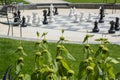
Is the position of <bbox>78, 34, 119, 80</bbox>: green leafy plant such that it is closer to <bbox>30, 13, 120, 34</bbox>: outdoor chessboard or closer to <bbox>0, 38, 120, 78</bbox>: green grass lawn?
<bbox>0, 38, 120, 78</bbox>: green grass lawn

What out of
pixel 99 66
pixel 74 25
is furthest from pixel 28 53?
pixel 74 25

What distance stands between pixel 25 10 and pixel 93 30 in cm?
921

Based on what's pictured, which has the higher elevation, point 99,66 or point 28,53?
point 99,66

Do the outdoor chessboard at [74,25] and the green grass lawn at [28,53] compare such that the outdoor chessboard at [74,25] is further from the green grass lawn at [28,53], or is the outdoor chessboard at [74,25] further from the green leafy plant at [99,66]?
the green leafy plant at [99,66]

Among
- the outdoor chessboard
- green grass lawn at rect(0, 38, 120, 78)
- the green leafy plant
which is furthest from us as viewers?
the outdoor chessboard

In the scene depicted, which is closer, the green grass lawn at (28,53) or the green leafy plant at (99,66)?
the green leafy plant at (99,66)

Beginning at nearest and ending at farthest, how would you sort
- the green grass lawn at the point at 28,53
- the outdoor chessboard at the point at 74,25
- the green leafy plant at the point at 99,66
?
the green leafy plant at the point at 99,66 < the green grass lawn at the point at 28,53 < the outdoor chessboard at the point at 74,25

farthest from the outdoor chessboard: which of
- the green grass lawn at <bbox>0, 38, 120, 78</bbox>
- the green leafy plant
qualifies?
the green leafy plant

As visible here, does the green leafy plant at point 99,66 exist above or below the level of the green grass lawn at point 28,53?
above

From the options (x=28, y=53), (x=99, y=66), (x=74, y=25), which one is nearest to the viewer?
(x=99, y=66)

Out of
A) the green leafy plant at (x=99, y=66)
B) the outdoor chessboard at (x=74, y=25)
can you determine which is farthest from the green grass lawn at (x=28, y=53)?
the outdoor chessboard at (x=74, y=25)

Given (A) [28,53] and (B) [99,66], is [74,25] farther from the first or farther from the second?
(B) [99,66]

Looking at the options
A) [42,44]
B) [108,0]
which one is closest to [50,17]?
[108,0]

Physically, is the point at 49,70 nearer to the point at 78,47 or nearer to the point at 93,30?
the point at 78,47
